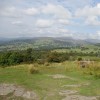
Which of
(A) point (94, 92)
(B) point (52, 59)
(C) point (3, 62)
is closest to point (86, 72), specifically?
(A) point (94, 92)

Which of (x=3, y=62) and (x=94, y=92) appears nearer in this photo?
(x=94, y=92)

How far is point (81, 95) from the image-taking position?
9.70 metres

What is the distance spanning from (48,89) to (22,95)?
5.17 ft

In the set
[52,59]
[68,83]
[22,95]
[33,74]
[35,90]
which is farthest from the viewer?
[52,59]

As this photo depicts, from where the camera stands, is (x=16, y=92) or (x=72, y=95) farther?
(x=16, y=92)

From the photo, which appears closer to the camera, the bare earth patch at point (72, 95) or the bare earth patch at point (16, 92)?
the bare earth patch at point (72, 95)

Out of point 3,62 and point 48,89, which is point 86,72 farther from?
point 3,62

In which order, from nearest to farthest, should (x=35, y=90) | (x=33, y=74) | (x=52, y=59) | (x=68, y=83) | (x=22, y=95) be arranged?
(x=22, y=95) < (x=35, y=90) < (x=68, y=83) < (x=33, y=74) < (x=52, y=59)

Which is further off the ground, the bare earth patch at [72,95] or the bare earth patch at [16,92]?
the bare earth patch at [16,92]

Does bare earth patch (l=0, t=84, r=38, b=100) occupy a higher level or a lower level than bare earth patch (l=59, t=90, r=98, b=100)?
higher

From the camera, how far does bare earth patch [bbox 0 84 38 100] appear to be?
9469 mm

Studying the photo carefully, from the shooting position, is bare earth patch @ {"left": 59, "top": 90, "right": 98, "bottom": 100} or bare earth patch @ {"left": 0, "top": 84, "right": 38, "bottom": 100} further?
bare earth patch @ {"left": 0, "top": 84, "right": 38, "bottom": 100}

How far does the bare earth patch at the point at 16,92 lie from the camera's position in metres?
9.47

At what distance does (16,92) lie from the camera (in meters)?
10.1
